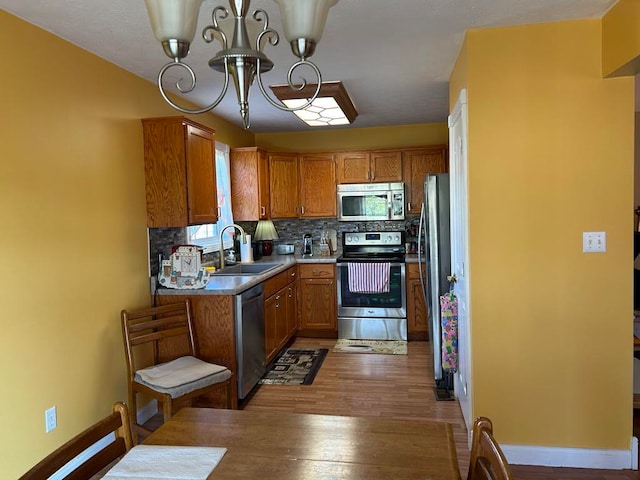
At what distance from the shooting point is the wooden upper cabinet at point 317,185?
18.0ft

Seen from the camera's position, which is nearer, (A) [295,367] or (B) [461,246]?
(B) [461,246]

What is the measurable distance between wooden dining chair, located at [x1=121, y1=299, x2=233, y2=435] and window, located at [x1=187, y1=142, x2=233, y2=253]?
1.21m

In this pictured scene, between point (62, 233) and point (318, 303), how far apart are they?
3006 millimetres

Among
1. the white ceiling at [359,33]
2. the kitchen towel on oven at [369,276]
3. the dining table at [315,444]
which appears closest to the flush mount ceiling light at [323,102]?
the white ceiling at [359,33]

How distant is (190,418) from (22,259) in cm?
128

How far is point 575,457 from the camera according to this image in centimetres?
257

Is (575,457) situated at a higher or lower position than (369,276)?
lower

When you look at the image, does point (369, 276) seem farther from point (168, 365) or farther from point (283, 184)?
point (168, 365)

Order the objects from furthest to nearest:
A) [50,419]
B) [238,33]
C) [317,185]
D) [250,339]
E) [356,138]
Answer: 1. [356,138]
2. [317,185]
3. [250,339]
4. [50,419]
5. [238,33]

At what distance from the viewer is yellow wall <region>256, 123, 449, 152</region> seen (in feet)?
17.8

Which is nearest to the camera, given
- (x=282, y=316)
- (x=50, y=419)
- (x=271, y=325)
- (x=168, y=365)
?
(x=50, y=419)

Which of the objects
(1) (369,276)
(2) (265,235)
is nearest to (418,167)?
(1) (369,276)

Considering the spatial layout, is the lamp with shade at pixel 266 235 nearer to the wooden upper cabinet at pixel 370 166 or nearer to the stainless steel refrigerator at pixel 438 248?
the wooden upper cabinet at pixel 370 166

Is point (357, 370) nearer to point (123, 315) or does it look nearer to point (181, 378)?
point (181, 378)
